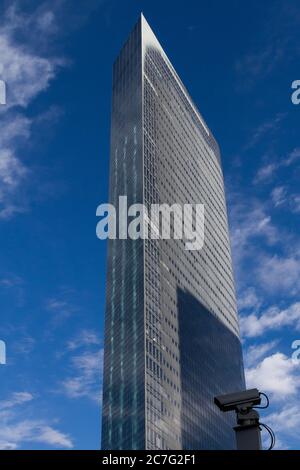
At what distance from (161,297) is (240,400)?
401ft

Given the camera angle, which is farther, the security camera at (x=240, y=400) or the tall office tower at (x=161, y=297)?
the tall office tower at (x=161, y=297)

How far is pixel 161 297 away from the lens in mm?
129875

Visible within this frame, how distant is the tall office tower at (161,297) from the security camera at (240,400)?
101 meters

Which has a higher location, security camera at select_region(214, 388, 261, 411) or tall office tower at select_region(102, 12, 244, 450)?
tall office tower at select_region(102, 12, 244, 450)

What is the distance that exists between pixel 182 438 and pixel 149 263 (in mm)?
38225

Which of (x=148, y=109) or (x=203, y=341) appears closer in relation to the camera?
(x=203, y=341)

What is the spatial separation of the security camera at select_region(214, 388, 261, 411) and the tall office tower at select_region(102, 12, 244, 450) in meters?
101

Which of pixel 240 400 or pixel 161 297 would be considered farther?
pixel 161 297

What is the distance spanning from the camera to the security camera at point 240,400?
8203mm

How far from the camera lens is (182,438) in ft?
387

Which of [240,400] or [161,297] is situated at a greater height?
[161,297]

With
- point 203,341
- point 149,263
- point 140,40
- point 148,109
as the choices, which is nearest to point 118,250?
point 149,263

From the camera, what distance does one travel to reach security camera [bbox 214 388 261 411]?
8.20m
